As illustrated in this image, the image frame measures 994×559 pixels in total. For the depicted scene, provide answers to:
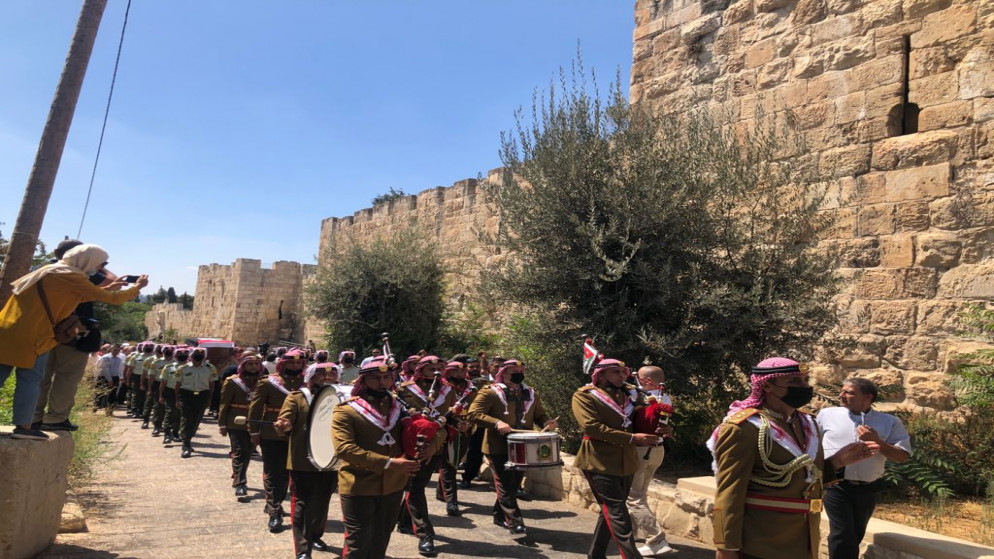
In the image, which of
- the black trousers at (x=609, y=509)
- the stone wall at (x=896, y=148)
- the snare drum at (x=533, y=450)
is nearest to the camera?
the black trousers at (x=609, y=509)

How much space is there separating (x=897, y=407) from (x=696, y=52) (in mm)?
5720

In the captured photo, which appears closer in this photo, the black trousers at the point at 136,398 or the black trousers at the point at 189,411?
the black trousers at the point at 189,411

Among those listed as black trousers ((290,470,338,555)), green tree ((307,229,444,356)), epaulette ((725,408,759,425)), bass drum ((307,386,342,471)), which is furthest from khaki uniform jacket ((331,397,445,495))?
green tree ((307,229,444,356))

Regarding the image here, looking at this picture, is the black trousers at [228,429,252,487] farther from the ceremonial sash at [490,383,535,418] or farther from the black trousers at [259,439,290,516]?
the ceremonial sash at [490,383,535,418]

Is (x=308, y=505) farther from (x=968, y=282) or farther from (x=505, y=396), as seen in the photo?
(x=968, y=282)

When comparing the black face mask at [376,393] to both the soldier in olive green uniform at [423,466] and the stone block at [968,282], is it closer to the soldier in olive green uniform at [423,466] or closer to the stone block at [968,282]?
the soldier in olive green uniform at [423,466]

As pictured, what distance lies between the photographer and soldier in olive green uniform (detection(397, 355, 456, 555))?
595 centimetres

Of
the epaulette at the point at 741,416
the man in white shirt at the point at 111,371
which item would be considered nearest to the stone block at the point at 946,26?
the epaulette at the point at 741,416

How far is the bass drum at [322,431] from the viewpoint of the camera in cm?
512

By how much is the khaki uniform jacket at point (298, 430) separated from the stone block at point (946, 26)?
26.2 ft

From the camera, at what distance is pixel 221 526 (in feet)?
21.1

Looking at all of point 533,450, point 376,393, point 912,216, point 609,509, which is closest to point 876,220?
point 912,216

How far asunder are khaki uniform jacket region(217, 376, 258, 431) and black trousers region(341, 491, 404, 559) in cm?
402

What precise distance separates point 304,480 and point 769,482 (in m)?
3.70
